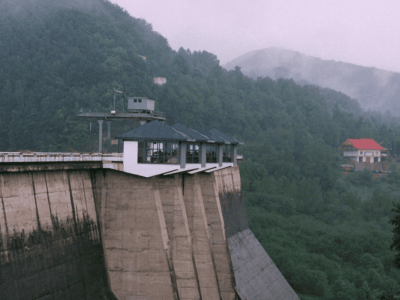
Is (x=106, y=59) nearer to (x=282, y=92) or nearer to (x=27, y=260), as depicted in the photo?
(x=282, y=92)

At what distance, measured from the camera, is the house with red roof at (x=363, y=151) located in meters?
127

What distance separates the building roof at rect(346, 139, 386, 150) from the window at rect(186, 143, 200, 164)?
347ft

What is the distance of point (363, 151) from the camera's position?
127 m

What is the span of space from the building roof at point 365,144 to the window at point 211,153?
10172cm

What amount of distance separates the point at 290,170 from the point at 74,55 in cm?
5915

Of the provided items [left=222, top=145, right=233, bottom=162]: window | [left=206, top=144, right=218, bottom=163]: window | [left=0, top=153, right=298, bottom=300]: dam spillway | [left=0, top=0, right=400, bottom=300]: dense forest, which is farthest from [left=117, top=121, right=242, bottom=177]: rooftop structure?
[left=0, top=0, right=400, bottom=300]: dense forest

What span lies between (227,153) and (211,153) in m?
4.58

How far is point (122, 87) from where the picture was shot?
95562 millimetres

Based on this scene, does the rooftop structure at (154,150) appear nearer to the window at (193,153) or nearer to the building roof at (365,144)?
the window at (193,153)

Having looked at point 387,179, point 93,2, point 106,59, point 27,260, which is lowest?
point 387,179

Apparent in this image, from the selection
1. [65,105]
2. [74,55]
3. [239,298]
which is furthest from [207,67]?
[239,298]

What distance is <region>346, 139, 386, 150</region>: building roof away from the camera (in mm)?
127037

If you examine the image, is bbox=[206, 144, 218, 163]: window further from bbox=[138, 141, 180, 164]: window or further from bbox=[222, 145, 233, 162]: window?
bbox=[138, 141, 180, 164]: window

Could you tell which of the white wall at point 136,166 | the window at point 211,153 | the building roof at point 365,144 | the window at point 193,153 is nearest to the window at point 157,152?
the white wall at point 136,166
